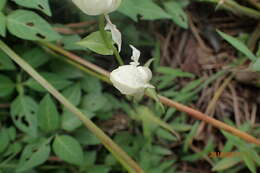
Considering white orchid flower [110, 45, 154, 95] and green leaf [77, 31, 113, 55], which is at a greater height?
green leaf [77, 31, 113, 55]

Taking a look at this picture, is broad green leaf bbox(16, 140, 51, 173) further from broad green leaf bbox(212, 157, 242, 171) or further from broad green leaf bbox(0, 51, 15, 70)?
broad green leaf bbox(212, 157, 242, 171)

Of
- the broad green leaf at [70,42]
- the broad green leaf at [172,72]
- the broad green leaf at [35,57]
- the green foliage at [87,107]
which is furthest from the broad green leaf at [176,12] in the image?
the broad green leaf at [35,57]

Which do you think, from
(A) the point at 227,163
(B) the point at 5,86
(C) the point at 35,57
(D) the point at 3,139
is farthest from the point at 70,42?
(A) the point at 227,163

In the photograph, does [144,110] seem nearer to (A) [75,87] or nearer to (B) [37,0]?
(A) [75,87]

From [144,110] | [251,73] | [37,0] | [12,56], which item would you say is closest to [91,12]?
[37,0]

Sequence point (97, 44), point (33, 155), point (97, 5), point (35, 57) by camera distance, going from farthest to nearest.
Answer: point (35, 57), point (33, 155), point (97, 44), point (97, 5)

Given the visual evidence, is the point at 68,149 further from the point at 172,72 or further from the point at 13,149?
the point at 172,72

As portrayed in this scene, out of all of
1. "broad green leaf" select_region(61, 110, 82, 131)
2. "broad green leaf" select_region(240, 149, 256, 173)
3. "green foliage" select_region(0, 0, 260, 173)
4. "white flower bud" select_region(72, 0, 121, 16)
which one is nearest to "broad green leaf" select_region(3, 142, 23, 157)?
"green foliage" select_region(0, 0, 260, 173)
